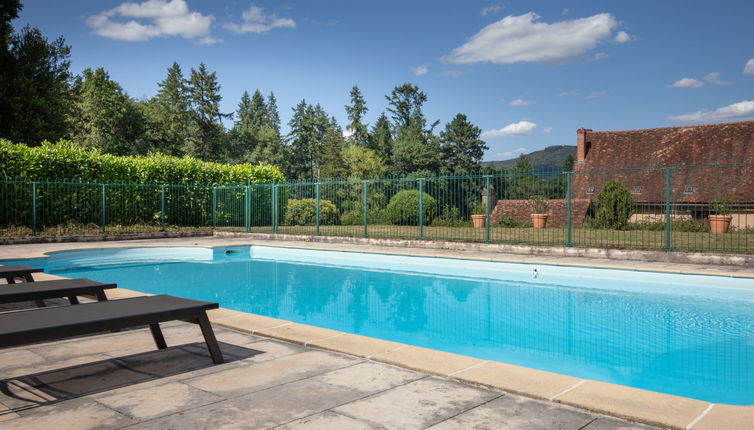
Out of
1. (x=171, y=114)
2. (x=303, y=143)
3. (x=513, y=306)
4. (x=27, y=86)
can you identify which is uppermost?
(x=171, y=114)

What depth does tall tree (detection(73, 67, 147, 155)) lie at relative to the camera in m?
33.1

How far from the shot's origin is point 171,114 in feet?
148

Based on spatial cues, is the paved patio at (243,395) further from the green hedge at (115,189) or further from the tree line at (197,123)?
the tree line at (197,123)

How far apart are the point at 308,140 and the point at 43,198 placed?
41.8m

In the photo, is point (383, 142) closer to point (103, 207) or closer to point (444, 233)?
point (444, 233)

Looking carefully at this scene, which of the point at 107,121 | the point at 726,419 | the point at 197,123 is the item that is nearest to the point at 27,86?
the point at 107,121

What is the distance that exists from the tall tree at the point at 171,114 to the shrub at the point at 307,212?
23.1m

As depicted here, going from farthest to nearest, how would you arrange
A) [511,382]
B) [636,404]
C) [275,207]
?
[275,207] < [511,382] < [636,404]

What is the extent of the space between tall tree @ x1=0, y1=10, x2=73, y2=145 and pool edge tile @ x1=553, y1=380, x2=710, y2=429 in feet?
82.1

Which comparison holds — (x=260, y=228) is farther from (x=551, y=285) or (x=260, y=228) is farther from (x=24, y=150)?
(x=551, y=285)

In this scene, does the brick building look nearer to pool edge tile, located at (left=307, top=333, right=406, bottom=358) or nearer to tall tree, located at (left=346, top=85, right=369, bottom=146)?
pool edge tile, located at (left=307, top=333, right=406, bottom=358)

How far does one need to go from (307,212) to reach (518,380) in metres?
17.6

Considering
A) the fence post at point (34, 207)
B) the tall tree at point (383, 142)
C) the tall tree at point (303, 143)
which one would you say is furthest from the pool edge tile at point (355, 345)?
the tall tree at point (303, 143)

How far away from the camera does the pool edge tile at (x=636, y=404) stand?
254cm
